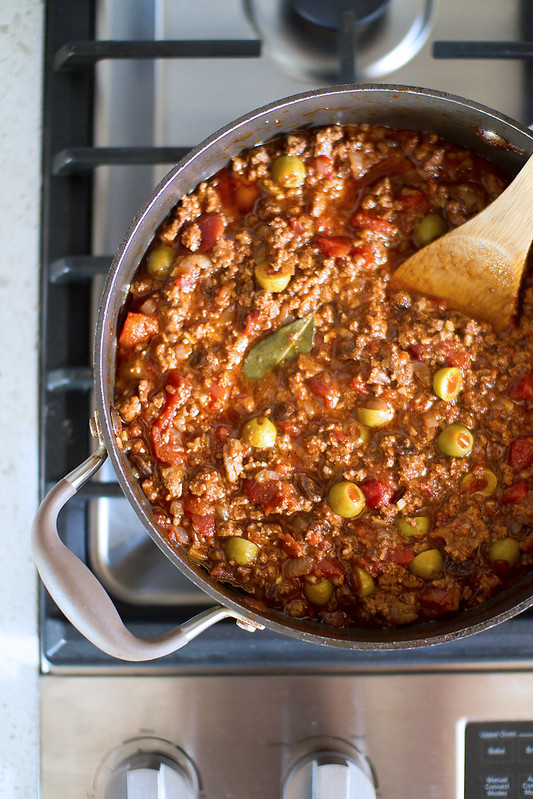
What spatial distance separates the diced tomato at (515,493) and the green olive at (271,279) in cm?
78

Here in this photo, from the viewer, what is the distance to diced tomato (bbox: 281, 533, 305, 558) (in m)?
1.90

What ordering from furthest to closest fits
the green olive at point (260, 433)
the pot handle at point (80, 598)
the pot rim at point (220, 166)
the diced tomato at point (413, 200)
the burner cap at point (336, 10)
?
the burner cap at point (336, 10) < the diced tomato at point (413, 200) < the green olive at point (260, 433) < the pot rim at point (220, 166) < the pot handle at point (80, 598)

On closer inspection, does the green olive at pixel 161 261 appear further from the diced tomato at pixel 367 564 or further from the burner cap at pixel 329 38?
the diced tomato at pixel 367 564

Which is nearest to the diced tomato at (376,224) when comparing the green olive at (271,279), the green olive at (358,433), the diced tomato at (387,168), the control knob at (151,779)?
the diced tomato at (387,168)

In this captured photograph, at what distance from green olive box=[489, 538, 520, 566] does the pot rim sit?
6 centimetres

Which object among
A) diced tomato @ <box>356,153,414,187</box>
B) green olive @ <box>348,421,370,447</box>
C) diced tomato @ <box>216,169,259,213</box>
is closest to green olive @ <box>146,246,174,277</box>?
diced tomato @ <box>216,169,259,213</box>

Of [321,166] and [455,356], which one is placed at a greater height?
[321,166]

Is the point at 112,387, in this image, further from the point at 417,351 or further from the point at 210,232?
the point at 417,351

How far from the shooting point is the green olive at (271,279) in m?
1.88

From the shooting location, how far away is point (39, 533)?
5.27 ft

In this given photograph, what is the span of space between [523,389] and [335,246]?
609mm

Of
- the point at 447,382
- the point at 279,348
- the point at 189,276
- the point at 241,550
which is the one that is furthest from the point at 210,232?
the point at 241,550

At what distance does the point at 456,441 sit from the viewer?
186 cm

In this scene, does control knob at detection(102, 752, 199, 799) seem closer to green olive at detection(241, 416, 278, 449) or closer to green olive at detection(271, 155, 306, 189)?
green olive at detection(241, 416, 278, 449)
